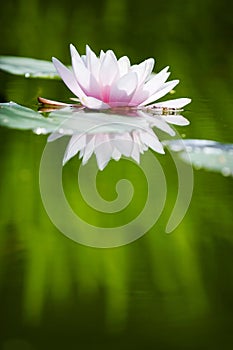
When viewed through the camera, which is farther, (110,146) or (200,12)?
(200,12)

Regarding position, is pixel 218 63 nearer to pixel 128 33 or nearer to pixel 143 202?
pixel 128 33

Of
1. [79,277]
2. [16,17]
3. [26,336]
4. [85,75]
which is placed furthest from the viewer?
[16,17]

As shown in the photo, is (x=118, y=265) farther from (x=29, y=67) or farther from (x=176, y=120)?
(x=29, y=67)

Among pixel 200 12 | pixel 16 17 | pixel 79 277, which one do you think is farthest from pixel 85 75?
pixel 200 12

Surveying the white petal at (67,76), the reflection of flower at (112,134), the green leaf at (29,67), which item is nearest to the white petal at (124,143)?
the reflection of flower at (112,134)

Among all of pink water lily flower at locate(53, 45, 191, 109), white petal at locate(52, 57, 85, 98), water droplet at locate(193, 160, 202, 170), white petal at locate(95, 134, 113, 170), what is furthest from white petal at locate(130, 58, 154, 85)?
water droplet at locate(193, 160, 202, 170)

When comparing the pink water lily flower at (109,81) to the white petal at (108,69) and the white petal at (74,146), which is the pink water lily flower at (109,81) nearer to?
the white petal at (108,69)

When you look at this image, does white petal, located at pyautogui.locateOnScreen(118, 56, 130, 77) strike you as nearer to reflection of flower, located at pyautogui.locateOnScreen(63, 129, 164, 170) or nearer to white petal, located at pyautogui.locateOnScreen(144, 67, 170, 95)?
white petal, located at pyautogui.locateOnScreen(144, 67, 170, 95)
